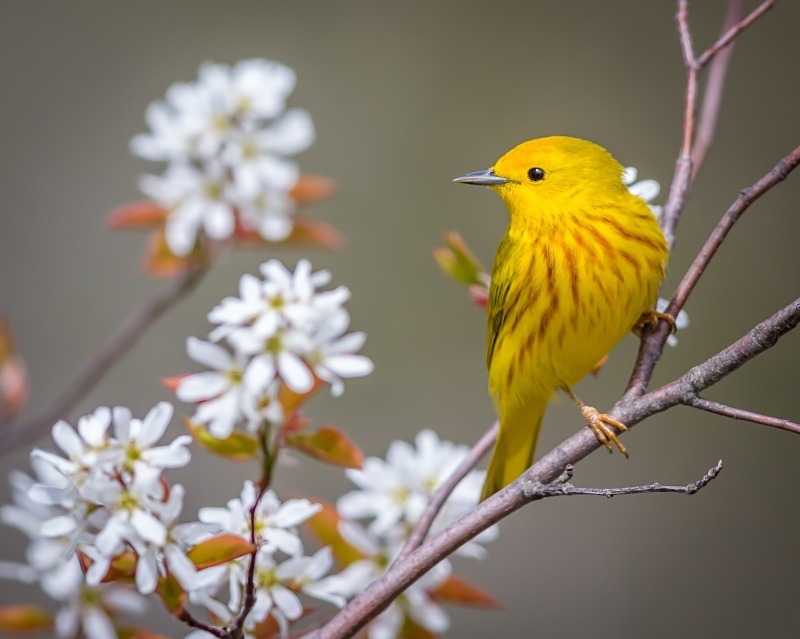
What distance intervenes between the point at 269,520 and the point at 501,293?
0.74m

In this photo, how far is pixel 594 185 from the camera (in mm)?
1807

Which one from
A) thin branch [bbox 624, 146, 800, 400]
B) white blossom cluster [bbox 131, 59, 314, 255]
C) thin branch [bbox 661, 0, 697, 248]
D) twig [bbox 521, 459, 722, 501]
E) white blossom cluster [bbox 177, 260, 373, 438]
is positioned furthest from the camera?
white blossom cluster [bbox 131, 59, 314, 255]

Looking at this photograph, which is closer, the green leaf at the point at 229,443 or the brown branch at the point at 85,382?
the green leaf at the point at 229,443

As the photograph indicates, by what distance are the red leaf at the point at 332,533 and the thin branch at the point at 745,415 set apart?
0.54 m

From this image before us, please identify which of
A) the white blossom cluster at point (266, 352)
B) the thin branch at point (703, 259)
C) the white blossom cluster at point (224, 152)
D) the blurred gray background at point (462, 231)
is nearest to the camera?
the white blossom cluster at point (266, 352)

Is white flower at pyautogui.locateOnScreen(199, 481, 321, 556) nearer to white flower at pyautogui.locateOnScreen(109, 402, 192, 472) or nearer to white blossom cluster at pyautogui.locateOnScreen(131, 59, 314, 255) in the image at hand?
white flower at pyautogui.locateOnScreen(109, 402, 192, 472)

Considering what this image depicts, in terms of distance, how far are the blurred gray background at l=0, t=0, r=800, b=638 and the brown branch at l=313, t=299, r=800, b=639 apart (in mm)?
2177

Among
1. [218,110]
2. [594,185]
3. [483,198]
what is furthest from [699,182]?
[218,110]

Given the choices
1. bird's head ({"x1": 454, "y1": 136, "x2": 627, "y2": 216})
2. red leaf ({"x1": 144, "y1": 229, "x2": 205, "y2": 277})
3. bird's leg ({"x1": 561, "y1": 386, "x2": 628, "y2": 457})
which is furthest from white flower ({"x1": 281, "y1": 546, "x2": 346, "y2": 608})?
bird's head ({"x1": 454, "y1": 136, "x2": 627, "y2": 216})

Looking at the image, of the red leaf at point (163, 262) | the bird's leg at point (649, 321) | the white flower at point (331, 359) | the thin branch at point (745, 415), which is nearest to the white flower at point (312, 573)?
the white flower at point (331, 359)

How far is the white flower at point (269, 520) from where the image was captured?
1123 mm

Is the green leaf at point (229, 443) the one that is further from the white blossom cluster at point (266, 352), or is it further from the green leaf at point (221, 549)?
the green leaf at point (221, 549)

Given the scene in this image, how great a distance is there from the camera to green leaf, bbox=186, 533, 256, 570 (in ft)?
3.38

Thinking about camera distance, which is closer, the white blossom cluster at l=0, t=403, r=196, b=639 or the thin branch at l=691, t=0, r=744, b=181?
the white blossom cluster at l=0, t=403, r=196, b=639
